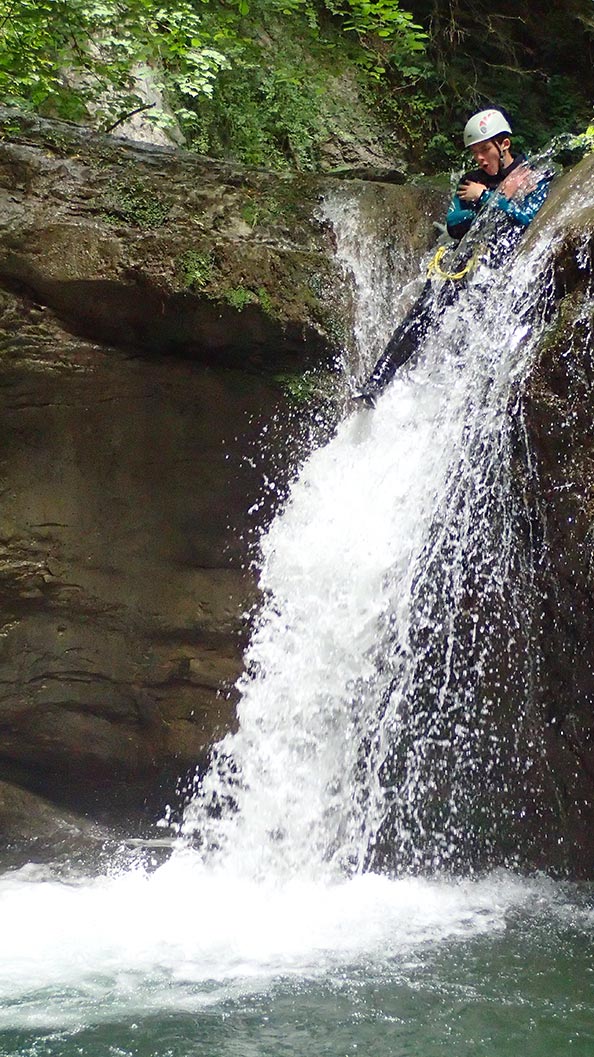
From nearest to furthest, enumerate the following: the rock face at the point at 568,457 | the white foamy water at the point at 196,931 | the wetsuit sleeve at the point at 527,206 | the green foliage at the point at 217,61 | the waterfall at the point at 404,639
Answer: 1. the white foamy water at the point at 196,931
2. the rock face at the point at 568,457
3. the waterfall at the point at 404,639
4. the wetsuit sleeve at the point at 527,206
5. the green foliage at the point at 217,61

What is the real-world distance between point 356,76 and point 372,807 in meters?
5.99

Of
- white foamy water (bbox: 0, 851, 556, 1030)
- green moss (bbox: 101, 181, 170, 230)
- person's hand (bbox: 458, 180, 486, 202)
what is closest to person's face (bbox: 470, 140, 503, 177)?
person's hand (bbox: 458, 180, 486, 202)

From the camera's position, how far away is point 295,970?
3.88 m

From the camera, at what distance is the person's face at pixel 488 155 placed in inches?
238

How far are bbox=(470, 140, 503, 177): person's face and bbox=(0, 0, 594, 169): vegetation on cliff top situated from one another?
194 centimetres

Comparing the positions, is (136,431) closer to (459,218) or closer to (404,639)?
(404,639)

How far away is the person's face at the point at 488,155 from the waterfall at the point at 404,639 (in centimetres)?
106

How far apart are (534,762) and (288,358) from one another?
2.60 metres

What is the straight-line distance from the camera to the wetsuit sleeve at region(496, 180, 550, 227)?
5.39m

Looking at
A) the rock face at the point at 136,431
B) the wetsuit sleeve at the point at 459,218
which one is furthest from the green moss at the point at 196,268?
the wetsuit sleeve at the point at 459,218

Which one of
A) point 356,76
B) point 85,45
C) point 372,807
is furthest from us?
point 356,76

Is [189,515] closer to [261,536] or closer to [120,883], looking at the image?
[261,536]

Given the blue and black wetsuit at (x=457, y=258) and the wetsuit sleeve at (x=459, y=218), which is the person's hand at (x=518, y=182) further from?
the wetsuit sleeve at (x=459, y=218)

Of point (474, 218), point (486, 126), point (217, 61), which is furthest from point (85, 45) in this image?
point (474, 218)
